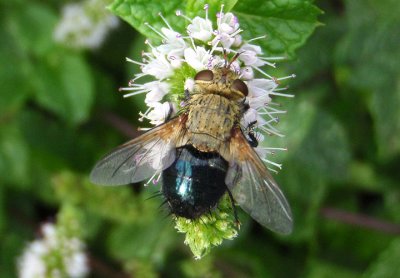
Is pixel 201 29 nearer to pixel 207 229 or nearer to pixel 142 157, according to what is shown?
pixel 142 157

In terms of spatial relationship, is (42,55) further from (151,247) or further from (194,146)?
(194,146)

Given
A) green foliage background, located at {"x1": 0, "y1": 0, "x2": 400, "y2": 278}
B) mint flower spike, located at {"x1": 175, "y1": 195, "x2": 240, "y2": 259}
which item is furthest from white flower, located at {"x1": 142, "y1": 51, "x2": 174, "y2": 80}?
green foliage background, located at {"x1": 0, "y1": 0, "x2": 400, "y2": 278}

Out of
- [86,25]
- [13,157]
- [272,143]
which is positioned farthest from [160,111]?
[13,157]

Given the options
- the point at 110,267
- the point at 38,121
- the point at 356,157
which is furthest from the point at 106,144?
the point at 356,157

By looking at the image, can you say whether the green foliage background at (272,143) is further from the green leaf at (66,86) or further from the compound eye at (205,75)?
the compound eye at (205,75)

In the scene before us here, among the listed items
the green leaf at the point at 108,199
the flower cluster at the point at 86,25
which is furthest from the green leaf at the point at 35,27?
the green leaf at the point at 108,199

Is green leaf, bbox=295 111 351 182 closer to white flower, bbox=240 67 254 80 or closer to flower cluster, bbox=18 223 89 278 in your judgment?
flower cluster, bbox=18 223 89 278
